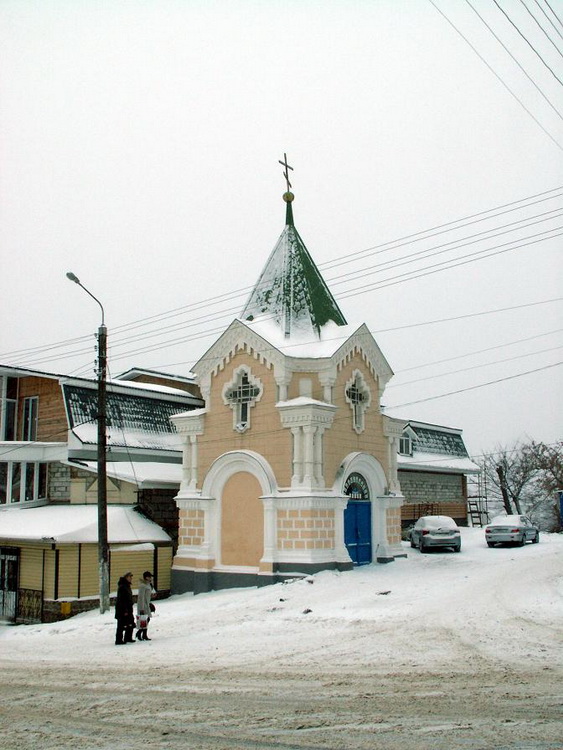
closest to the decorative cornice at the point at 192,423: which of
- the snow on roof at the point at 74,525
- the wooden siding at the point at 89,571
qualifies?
Answer: the snow on roof at the point at 74,525

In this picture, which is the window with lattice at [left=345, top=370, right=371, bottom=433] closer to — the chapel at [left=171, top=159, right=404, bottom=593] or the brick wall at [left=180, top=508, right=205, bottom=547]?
the chapel at [left=171, top=159, right=404, bottom=593]

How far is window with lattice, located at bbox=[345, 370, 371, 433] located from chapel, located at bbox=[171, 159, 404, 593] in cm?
4

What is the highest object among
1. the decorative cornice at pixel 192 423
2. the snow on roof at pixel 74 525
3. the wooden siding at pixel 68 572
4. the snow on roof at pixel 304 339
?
the snow on roof at pixel 304 339

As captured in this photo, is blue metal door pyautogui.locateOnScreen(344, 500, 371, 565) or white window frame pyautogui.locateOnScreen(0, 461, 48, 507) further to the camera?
white window frame pyautogui.locateOnScreen(0, 461, 48, 507)

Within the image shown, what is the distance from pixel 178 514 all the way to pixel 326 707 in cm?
1823

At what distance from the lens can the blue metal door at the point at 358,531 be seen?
83.8 feet

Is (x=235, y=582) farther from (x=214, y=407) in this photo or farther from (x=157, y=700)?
(x=157, y=700)

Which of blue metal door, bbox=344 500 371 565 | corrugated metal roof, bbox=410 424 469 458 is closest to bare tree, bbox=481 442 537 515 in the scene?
corrugated metal roof, bbox=410 424 469 458

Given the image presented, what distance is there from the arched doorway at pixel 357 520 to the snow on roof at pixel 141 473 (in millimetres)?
6177

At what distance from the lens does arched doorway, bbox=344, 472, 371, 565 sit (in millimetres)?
25578

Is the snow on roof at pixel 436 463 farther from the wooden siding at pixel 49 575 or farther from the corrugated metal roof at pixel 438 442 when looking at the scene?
the wooden siding at pixel 49 575

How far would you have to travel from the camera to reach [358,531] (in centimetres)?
2600

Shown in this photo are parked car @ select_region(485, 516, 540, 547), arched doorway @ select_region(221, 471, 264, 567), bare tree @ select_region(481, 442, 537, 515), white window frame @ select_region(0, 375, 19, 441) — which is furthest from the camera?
bare tree @ select_region(481, 442, 537, 515)

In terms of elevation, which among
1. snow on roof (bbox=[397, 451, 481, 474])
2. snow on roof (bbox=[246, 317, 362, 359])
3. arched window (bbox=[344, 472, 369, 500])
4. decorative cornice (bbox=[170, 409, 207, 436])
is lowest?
arched window (bbox=[344, 472, 369, 500])
